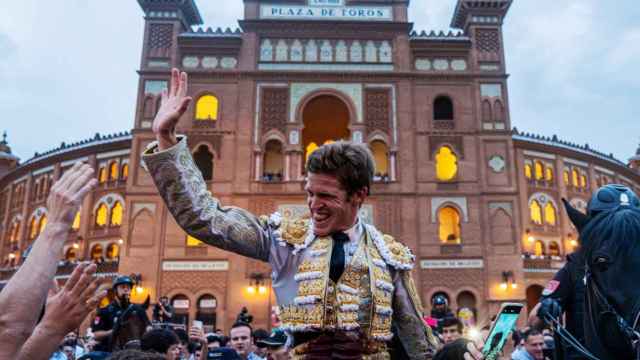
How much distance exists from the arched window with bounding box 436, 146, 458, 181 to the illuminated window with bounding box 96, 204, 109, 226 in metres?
19.6

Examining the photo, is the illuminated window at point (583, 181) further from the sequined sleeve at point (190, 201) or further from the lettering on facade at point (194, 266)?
the sequined sleeve at point (190, 201)

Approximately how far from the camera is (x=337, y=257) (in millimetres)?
2580

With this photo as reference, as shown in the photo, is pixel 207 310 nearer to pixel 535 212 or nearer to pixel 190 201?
pixel 535 212

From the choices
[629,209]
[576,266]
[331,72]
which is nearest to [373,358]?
[629,209]

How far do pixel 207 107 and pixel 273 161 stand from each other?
14.6 ft

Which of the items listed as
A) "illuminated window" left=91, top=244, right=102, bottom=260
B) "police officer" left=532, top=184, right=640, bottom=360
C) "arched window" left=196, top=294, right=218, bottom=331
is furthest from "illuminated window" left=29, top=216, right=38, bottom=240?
"police officer" left=532, top=184, right=640, bottom=360

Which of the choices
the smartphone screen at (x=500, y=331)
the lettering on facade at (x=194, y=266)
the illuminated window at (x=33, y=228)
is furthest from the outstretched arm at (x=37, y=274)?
the illuminated window at (x=33, y=228)

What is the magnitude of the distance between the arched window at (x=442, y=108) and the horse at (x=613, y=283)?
2443 centimetres

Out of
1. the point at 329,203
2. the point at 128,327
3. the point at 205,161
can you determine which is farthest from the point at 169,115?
the point at 205,161

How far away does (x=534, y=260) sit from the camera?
2945 centimetres

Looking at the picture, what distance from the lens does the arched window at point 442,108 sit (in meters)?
27.4

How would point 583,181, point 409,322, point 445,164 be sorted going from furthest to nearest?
point 583,181 → point 445,164 → point 409,322

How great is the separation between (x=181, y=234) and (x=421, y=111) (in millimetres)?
12502

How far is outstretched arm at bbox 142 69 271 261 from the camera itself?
2.31 m
